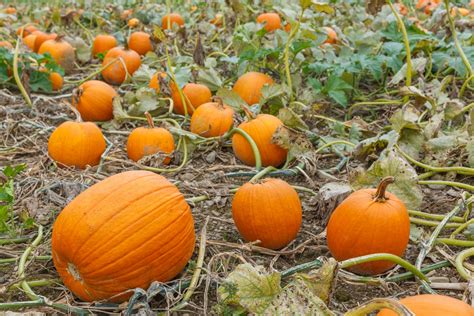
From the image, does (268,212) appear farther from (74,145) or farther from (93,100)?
(93,100)

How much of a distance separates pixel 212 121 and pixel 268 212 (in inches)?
55.9

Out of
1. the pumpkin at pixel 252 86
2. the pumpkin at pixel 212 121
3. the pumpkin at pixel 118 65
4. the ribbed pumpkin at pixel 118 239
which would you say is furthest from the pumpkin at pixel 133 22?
the ribbed pumpkin at pixel 118 239

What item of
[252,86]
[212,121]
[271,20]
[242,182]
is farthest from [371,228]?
[271,20]

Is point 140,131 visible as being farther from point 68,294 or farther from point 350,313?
point 350,313

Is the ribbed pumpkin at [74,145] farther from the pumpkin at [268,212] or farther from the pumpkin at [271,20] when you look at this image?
the pumpkin at [271,20]

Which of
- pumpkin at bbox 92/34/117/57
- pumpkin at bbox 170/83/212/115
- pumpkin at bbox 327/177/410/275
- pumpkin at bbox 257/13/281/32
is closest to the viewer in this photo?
pumpkin at bbox 327/177/410/275

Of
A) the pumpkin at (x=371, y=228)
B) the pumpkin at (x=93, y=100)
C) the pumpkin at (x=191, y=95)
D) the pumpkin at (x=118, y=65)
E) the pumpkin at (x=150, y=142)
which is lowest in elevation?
the pumpkin at (x=118, y=65)

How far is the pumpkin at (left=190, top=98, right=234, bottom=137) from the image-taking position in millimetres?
3814

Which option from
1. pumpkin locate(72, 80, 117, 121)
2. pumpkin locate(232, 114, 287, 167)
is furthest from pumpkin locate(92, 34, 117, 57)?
pumpkin locate(232, 114, 287, 167)

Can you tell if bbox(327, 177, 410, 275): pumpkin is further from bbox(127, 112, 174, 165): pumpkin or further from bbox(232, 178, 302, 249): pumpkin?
bbox(127, 112, 174, 165): pumpkin

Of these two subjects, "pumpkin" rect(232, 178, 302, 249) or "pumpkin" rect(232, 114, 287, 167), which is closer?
"pumpkin" rect(232, 178, 302, 249)

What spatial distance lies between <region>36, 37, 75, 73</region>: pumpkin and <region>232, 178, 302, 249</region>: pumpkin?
11.9ft

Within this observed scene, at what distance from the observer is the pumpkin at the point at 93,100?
4.20 m

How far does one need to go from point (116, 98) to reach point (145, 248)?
2.23m
